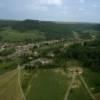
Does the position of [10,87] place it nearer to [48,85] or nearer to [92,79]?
[48,85]

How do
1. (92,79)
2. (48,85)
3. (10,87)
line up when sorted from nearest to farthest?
(10,87), (48,85), (92,79)

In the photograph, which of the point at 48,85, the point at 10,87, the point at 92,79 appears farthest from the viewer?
the point at 92,79

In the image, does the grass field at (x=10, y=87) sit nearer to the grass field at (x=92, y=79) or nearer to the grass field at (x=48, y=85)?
the grass field at (x=48, y=85)

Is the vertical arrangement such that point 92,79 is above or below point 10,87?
below

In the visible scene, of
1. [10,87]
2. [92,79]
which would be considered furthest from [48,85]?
[92,79]

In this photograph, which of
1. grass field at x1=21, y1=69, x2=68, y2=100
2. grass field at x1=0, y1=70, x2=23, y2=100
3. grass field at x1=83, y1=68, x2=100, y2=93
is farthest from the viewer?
grass field at x1=83, y1=68, x2=100, y2=93

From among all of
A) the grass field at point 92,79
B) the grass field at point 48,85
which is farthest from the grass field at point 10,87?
the grass field at point 92,79

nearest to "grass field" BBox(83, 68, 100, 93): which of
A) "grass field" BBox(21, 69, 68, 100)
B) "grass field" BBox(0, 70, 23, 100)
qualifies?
"grass field" BBox(21, 69, 68, 100)

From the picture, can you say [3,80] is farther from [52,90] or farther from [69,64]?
[69,64]

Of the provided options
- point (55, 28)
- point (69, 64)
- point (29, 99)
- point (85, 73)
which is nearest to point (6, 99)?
point (29, 99)

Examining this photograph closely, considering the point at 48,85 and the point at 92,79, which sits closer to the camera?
the point at 48,85

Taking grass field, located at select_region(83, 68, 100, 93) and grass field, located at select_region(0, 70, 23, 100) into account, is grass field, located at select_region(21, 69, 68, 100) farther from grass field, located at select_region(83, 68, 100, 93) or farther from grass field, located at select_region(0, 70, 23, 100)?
grass field, located at select_region(83, 68, 100, 93)
